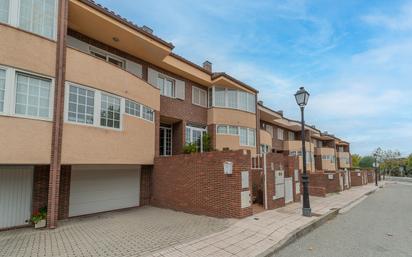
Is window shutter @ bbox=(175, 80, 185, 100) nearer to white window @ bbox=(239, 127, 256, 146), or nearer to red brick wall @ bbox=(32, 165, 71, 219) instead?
white window @ bbox=(239, 127, 256, 146)

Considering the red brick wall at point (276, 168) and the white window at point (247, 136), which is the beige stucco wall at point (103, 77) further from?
the white window at point (247, 136)

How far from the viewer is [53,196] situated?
314 inches

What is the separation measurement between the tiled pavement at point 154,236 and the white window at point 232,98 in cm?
952

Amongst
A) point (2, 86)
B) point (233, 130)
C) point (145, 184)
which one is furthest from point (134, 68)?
point (233, 130)

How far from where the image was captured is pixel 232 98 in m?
18.1

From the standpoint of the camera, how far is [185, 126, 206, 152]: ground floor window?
1620 cm

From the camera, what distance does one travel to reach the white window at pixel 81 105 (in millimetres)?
8773

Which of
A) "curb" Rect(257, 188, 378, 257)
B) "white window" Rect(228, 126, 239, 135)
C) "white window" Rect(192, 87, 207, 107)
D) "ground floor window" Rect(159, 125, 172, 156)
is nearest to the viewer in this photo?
"curb" Rect(257, 188, 378, 257)

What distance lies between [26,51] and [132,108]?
4.44 meters

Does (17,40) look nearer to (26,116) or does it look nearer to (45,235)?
(26,116)

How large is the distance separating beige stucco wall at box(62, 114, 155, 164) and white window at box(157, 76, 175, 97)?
339cm

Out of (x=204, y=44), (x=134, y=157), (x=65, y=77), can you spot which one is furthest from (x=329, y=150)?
(x=65, y=77)

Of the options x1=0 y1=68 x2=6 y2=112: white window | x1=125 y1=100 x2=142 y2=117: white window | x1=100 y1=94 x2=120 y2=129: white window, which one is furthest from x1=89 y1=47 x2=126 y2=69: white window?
x1=0 y1=68 x2=6 y2=112: white window

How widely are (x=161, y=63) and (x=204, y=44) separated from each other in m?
3.43
